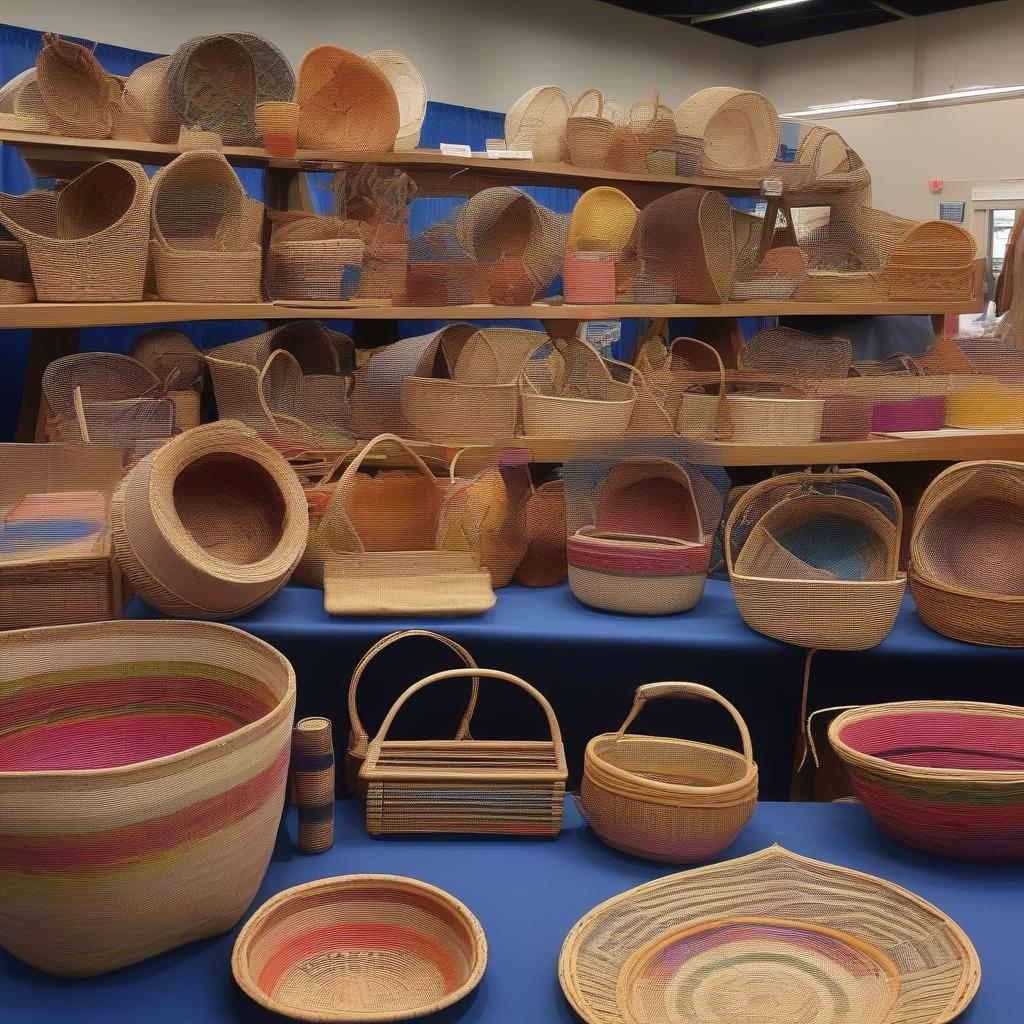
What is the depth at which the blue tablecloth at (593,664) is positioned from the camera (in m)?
2.35

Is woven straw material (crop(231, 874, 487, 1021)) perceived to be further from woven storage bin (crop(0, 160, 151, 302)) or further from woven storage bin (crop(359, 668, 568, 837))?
woven storage bin (crop(0, 160, 151, 302))

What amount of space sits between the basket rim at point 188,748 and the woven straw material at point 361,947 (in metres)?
0.28

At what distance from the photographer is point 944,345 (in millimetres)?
3504

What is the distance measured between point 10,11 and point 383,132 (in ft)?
11.3

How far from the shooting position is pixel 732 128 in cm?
429

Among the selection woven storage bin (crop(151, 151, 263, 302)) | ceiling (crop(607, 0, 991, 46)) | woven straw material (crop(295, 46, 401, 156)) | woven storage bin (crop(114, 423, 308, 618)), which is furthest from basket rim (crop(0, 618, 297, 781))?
ceiling (crop(607, 0, 991, 46))

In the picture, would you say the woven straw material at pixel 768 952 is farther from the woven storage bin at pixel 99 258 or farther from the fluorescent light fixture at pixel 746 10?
the fluorescent light fixture at pixel 746 10

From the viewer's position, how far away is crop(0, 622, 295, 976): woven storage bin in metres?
1.39

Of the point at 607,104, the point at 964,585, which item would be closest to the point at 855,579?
the point at 964,585

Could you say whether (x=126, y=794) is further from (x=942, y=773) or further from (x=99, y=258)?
(x=99, y=258)

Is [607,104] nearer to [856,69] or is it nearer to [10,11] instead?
[10,11]

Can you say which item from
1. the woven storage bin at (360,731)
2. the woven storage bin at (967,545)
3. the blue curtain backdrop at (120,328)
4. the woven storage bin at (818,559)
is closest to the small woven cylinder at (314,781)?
the woven storage bin at (360,731)

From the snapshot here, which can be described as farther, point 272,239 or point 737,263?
point 737,263

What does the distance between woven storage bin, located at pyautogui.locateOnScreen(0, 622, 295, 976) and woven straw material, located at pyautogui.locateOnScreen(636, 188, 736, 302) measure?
2214 millimetres
